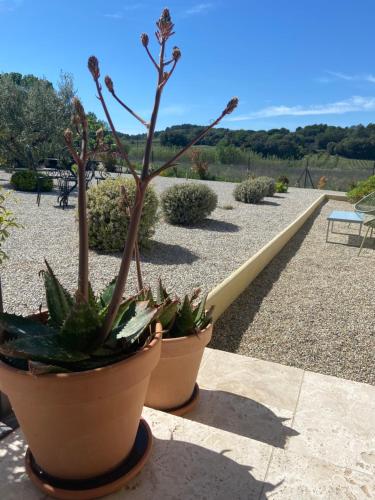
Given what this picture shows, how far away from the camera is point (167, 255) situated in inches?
218

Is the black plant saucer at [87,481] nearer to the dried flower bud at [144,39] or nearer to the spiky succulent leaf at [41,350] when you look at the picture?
the spiky succulent leaf at [41,350]

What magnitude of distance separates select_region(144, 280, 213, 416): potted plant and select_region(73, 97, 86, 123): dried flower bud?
101 centimetres

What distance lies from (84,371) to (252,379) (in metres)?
1.64

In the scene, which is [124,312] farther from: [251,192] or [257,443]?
[251,192]

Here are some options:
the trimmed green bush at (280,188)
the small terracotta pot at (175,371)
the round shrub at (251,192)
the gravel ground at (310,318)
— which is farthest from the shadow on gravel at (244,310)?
the trimmed green bush at (280,188)

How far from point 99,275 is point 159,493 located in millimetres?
3284

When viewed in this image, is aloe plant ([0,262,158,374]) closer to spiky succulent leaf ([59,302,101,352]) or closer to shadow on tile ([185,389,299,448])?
spiky succulent leaf ([59,302,101,352])

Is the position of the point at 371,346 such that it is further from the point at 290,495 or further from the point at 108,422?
the point at 108,422

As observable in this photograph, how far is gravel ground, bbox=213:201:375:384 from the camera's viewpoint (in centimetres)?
321

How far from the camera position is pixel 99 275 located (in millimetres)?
4434

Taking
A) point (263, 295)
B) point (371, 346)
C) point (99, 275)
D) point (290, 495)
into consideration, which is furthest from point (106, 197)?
point (290, 495)

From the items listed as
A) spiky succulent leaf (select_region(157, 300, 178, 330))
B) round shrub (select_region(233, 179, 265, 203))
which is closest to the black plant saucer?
spiky succulent leaf (select_region(157, 300, 178, 330))

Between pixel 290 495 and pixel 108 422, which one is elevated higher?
pixel 108 422

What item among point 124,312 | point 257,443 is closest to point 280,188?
point 257,443
